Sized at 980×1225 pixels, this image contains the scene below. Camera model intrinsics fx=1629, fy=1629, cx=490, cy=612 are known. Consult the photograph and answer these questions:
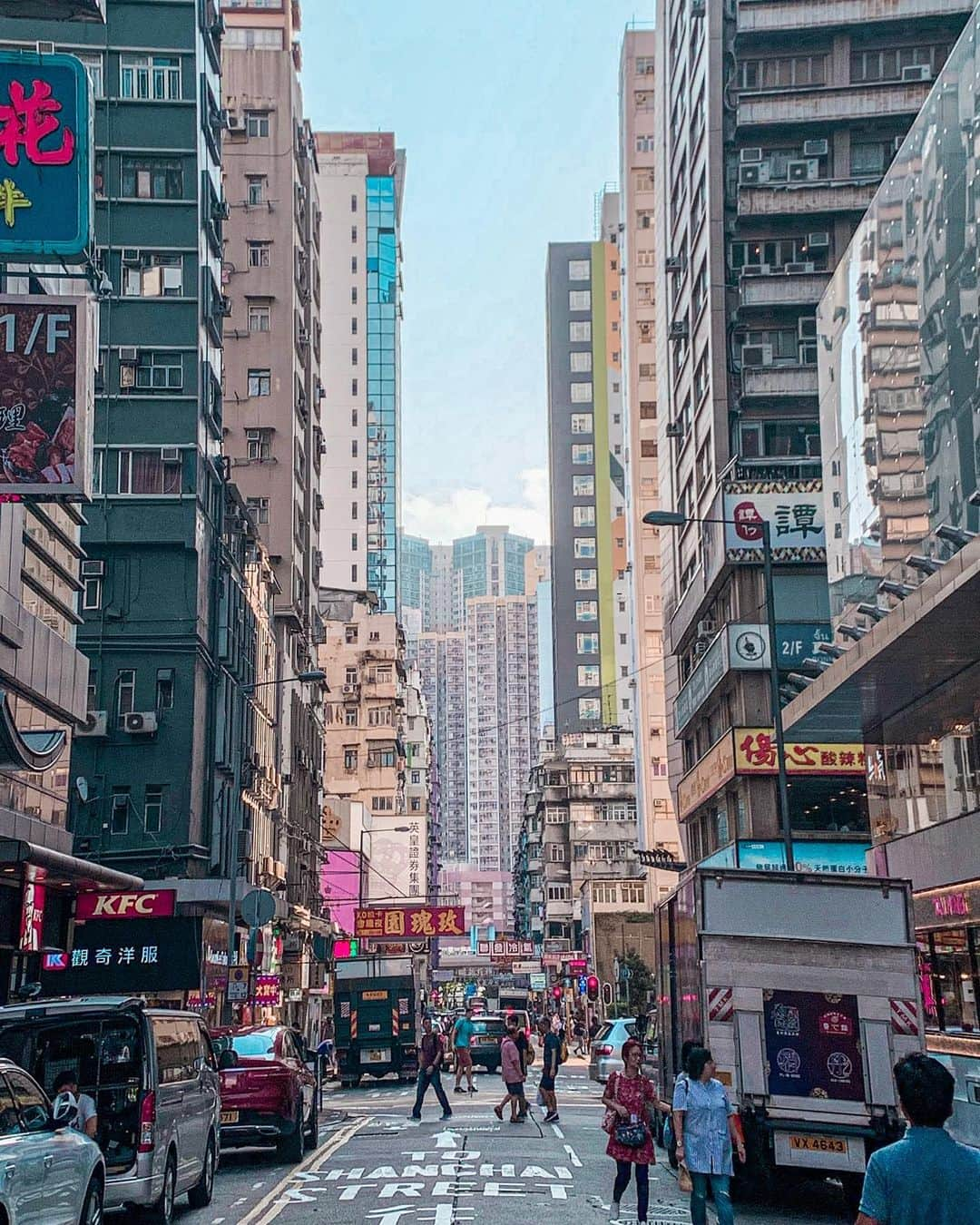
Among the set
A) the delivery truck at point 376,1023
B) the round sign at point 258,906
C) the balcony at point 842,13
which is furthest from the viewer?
the balcony at point 842,13

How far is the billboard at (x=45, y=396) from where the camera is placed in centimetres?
1680

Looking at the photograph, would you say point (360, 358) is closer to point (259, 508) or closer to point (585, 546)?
point (585, 546)

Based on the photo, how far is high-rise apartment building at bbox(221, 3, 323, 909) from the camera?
67.9 meters

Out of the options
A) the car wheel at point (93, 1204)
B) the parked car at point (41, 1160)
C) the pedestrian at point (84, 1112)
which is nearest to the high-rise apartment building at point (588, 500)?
the pedestrian at point (84, 1112)

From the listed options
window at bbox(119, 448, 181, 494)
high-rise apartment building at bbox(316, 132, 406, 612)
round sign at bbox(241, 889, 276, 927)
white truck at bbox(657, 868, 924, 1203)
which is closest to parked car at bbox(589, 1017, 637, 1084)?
round sign at bbox(241, 889, 276, 927)

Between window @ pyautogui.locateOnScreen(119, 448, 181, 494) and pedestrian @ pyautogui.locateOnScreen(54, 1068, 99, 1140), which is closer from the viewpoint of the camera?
pedestrian @ pyautogui.locateOnScreen(54, 1068, 99, 1140)

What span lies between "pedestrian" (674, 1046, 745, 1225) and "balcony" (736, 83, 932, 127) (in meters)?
46.1

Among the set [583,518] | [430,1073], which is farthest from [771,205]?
[583,518]

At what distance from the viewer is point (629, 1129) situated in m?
14.8

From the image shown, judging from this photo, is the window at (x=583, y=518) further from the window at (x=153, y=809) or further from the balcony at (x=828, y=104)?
the window at (x=153, y=809)

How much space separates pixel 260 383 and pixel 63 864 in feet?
147

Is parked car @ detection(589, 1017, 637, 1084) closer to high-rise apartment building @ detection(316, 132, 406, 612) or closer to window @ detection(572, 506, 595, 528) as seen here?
high-rise apartment building @ detection(316, 132, 406, 612)

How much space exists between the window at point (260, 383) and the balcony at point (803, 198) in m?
23.0

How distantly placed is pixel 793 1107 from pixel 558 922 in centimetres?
10635
